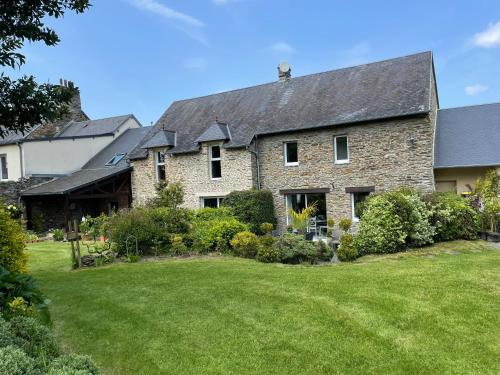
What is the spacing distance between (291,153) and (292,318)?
542 inches

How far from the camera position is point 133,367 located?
5.07 m

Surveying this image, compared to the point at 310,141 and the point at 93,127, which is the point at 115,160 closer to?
the point at 93,127

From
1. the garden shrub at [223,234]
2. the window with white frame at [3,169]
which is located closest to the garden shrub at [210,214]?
the garden shrub at [223,234]

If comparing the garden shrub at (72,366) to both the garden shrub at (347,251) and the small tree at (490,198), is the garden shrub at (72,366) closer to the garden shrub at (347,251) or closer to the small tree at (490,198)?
the garden shrub at (347,251)

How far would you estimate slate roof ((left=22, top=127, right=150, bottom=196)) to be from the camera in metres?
22.6

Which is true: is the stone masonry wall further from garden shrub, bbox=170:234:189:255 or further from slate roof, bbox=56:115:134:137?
slate roof, bbox=56:115:134:137

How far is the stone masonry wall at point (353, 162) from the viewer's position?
16.1 metres

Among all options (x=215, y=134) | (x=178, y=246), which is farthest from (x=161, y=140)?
(x=178, y=246)

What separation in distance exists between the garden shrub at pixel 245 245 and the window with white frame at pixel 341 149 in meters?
6.95

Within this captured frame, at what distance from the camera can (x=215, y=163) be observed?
843 inches

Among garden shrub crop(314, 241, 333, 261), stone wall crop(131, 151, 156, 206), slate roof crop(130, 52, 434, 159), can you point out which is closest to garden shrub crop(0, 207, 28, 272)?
garden shrub crop(314, 241, 333, 261)

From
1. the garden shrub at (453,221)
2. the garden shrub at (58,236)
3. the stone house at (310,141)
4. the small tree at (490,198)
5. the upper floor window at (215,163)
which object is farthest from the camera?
the upper floor window at (215,163)

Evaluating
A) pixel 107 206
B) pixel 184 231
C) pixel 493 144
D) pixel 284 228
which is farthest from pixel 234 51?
pixel 107 206

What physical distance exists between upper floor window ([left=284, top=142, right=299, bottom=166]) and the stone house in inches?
1.9
